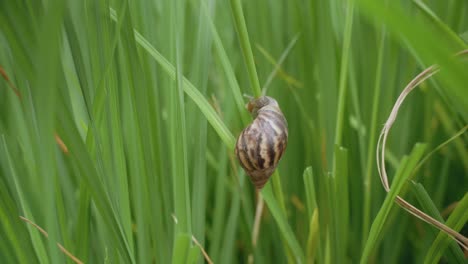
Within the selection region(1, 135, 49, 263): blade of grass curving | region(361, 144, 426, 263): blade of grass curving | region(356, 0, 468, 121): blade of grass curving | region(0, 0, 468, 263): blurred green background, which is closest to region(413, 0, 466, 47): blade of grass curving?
region(0, 0, 468, 263): blurred green background

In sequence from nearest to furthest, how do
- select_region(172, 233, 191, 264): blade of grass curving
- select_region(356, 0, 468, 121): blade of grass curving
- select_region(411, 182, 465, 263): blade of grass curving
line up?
select_region(356, 0, 468, 121): blade of grass curving, select_region(172, 233, 191, 264): blade of grass curving, select_region(411, 182, 465, 263): blade of grass curving

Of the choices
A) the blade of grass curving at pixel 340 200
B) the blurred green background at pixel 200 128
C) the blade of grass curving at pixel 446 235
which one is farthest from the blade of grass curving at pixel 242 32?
the blade of grass curving at pixel 446 235

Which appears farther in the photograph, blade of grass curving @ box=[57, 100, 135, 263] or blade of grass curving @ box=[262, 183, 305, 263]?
blade of grass curving @ box=[262, 183, 305, 263]

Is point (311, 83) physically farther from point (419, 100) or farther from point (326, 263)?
point (326, 263)

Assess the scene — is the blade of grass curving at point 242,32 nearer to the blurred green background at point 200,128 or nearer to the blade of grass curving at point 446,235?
the blurred green background at point 200,128

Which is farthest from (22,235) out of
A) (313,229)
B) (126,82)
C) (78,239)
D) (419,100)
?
(419,100)

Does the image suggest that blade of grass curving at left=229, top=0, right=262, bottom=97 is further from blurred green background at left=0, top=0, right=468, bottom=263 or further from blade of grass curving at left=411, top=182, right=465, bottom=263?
blade of grass curving at left=411, top=182, right=465, bottom=263
